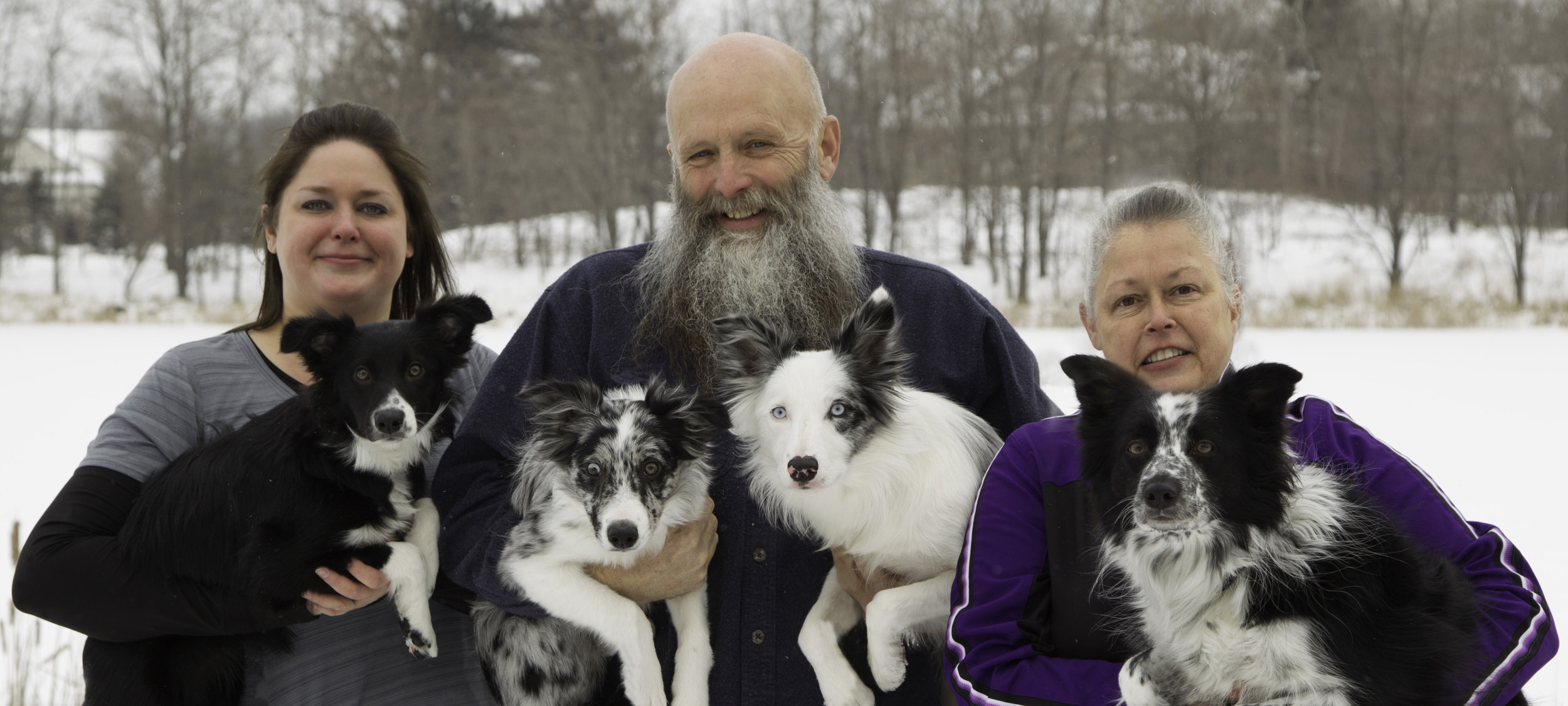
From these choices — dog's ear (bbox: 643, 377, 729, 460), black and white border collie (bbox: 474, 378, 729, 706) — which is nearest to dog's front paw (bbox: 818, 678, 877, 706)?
black and white border collie (bbox: 474, 378, 729, 706)

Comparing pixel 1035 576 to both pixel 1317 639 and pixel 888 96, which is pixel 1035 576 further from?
pixel 888 96

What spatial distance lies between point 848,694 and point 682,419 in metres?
0.90

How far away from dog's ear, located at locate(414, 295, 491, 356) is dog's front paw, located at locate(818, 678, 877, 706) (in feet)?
4.85

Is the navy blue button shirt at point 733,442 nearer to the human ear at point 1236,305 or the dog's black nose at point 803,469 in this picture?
the dog's black nose at point 803,469

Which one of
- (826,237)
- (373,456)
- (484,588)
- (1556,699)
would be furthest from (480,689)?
(1556,699)

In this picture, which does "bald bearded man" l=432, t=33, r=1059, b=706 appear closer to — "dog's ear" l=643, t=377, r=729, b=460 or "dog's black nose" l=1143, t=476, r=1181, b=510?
"dog's ear" l=643, t=377, r=729, b=460

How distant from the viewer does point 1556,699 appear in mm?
4699

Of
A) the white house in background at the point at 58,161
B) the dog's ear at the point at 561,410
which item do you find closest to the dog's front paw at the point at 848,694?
the dog's ear at the point at 561,410

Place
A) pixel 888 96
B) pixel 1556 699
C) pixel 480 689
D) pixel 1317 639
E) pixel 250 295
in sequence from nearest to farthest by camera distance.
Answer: pixel 1317 639
pixel 480 689
pixel 1556 699
pixel 888 96
pixel 250 295

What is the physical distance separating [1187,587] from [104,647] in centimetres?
301

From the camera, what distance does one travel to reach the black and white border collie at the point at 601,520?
9.45 feet

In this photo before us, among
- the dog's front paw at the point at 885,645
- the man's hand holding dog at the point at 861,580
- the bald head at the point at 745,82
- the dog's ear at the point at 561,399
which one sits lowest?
the dog's front paw at the point at 885,645

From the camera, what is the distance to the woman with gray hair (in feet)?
7.41

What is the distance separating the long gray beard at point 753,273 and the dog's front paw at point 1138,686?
1667 millimetres
